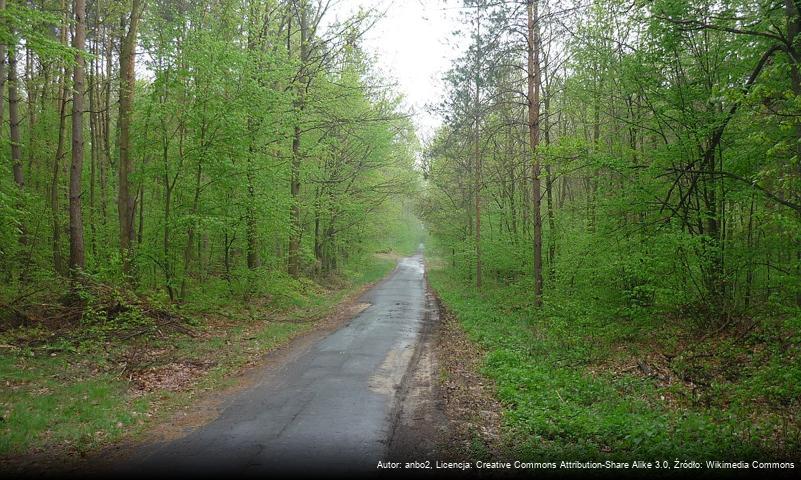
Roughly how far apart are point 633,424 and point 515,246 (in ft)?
50.3

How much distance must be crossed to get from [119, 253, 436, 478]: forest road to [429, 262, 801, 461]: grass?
5.76ft

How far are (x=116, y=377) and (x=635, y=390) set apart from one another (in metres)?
8.64

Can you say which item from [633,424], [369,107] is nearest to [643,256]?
[633,424]

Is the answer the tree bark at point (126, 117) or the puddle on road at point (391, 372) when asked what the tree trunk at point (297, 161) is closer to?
the tree bark at point (126, 117)

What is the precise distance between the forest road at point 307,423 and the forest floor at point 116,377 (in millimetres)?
644

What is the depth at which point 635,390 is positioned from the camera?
7.46 m

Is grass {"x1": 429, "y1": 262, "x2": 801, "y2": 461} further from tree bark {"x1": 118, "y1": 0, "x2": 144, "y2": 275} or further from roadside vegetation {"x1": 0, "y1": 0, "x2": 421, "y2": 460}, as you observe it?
tree bark {"x1": 118, "y1": 0, "x2": 144, "y2": 275}

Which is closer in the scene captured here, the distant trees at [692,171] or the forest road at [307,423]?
the forest road at [307,423]

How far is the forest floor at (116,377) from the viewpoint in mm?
5691

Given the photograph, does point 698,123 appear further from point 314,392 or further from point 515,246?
point 515,246

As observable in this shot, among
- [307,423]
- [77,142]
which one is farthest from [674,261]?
[77,142]

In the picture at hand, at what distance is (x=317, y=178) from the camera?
22.4m

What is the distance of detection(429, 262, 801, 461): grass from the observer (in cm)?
507

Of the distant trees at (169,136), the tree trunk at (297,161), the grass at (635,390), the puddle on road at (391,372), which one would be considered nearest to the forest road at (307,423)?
the puddle on road at (391,372)
